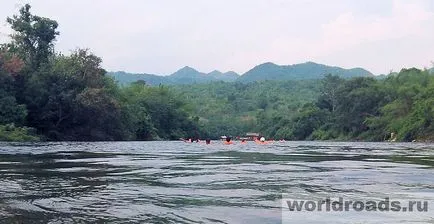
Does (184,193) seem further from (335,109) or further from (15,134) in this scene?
(335,109)

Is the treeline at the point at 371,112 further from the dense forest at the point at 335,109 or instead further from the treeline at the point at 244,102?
the treeline at the point at 244,102

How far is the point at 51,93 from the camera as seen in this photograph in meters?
59.5

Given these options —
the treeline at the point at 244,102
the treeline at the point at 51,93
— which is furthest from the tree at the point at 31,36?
the treeline at the point at 244,102

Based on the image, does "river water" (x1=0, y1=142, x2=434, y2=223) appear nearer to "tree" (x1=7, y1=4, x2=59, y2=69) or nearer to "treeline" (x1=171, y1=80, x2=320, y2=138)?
"tree" (x1=7, y1=4, x2=59, y2=69)

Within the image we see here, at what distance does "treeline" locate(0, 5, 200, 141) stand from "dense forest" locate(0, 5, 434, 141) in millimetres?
98

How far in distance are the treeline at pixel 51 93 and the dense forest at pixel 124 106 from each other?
10 centimetres

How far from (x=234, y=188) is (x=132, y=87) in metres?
89.0

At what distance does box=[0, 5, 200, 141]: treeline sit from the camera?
54750 millimetres

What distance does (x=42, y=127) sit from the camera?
2320 inches

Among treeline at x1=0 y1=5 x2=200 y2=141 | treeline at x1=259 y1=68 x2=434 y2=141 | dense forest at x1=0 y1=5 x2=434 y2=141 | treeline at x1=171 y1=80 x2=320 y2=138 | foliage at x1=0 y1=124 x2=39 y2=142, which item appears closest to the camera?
foliage at x1=0 y1=124 x2=39 y2=142

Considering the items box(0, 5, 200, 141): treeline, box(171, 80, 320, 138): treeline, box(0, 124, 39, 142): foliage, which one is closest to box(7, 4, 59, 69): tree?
box(0, 5, 200, 141): treeline

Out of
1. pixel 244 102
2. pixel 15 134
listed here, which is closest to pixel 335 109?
pixel 244 102

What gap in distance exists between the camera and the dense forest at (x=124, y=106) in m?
58.0

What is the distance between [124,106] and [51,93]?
1345 cm
